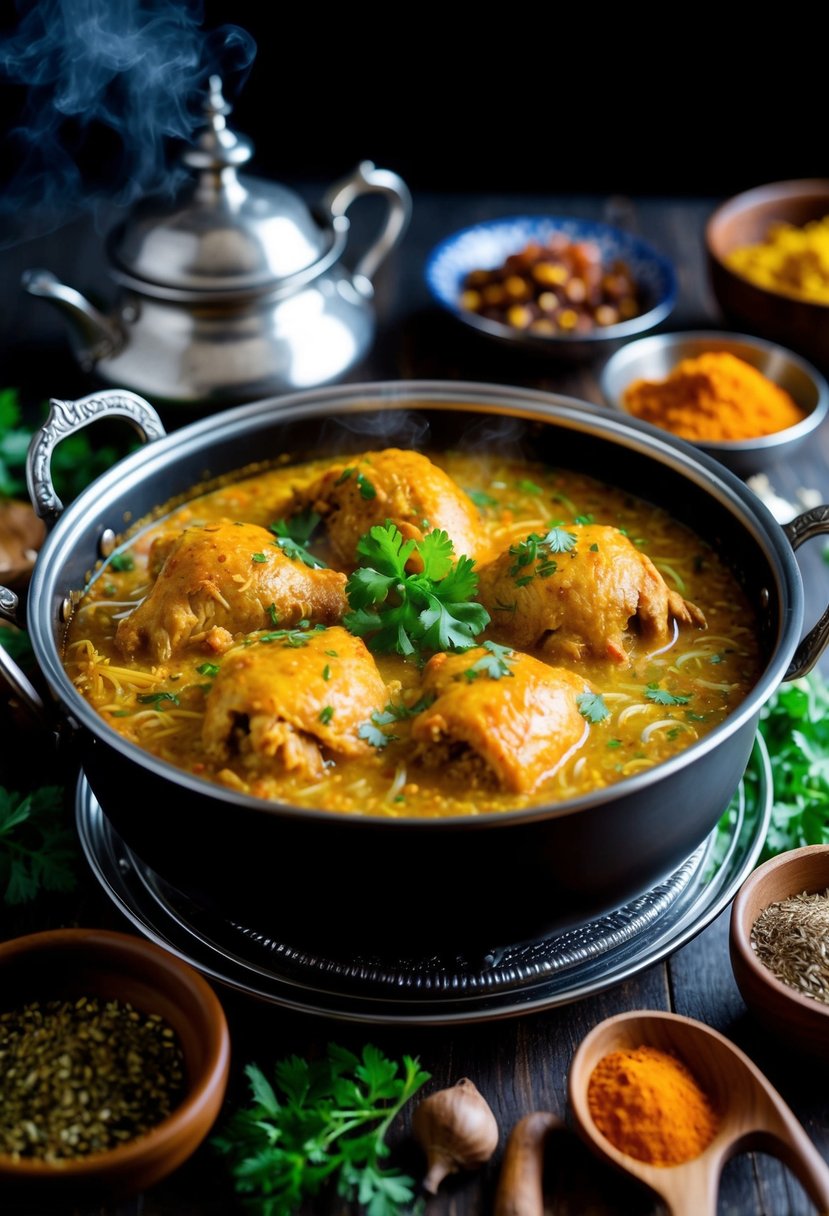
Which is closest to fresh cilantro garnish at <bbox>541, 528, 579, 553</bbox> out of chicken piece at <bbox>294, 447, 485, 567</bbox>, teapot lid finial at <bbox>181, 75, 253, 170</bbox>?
chicken piece at <bbox>294, 447, 485, 567</bbox>

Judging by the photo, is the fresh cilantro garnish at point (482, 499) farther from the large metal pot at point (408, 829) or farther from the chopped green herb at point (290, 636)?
the chopped green herb at point (290, 636)

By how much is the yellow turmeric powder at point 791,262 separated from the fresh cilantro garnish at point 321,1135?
15.8 ft

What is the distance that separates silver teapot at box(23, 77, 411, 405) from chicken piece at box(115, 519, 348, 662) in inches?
84.7

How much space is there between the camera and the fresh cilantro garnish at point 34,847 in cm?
377

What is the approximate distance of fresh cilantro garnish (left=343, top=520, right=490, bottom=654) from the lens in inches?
149

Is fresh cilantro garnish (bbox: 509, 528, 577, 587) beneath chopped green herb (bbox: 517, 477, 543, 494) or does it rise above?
above

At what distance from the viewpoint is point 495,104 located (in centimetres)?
969

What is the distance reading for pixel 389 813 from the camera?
3.22 meters

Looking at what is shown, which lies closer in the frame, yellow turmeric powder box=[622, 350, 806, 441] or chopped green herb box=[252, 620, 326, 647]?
chopped green herb box=[252, 620, 326, 647]

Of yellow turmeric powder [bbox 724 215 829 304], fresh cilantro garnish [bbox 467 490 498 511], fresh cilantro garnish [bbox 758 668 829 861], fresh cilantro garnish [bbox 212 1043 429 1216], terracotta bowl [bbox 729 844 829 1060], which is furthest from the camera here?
yellow turmeric powder [bbox 724 215 829 304]

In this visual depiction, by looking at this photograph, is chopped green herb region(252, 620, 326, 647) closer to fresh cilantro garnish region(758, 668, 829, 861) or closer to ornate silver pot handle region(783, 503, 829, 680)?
ornate silver pot handle region(783, 503, 829, 680)

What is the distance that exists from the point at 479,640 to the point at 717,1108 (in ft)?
4.82

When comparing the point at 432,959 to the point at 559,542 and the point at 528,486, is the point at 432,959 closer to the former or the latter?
the point at 559,542

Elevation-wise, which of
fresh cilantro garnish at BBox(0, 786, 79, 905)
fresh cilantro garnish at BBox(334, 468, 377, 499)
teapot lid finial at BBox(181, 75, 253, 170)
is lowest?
fresh cilantro garnish at BBox(0, 786, 79, 905)
